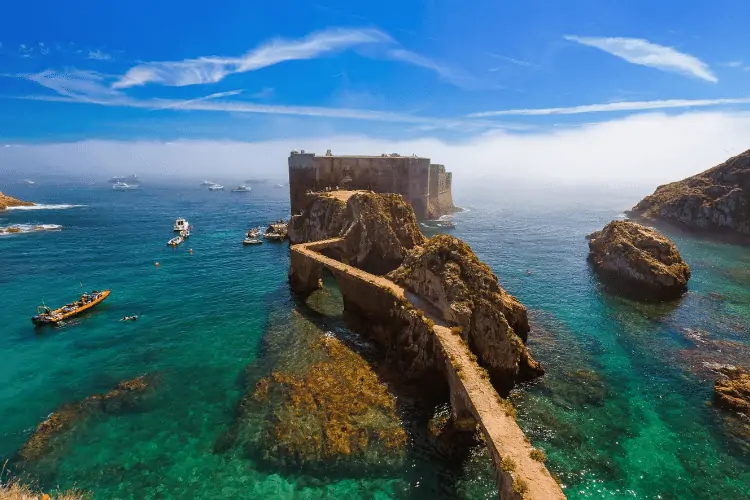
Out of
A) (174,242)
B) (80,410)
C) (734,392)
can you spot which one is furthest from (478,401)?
(174,242)

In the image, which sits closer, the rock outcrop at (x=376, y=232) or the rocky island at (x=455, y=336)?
the rocky island at (x=455, y=336)

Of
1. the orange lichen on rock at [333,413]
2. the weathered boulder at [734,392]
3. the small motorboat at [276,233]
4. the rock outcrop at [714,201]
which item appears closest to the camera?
the orange lichen on rock at [333,413]

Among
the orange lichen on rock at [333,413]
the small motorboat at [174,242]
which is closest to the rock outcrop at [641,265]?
the orange lichen on rock at [333,413]

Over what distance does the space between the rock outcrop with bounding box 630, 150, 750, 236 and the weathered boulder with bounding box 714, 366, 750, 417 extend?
7667 cm

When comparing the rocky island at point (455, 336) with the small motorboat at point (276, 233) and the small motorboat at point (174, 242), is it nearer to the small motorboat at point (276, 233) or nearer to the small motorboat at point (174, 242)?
the small motorboat at point (276, 233)

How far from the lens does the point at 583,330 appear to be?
3650cm

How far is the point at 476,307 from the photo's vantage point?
1051 inches

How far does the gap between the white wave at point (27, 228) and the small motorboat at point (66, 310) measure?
58.8 meters

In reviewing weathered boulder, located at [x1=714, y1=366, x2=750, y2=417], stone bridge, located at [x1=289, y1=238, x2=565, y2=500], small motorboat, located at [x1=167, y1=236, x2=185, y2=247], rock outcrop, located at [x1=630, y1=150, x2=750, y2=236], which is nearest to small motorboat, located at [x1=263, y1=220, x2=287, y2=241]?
small motorboat, located at [x1=167, y1=236, x2=185, y2=247]

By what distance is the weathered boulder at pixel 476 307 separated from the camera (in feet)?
85.1

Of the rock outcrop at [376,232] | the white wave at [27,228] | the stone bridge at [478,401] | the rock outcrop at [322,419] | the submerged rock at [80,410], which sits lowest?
the submerged rock at [80,410]

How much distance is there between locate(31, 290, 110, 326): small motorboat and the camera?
36875 mm

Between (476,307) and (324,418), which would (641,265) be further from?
(324,418)

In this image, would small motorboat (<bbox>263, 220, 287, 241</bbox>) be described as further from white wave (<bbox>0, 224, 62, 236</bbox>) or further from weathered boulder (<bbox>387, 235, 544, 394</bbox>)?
white wave (<bbox>0, 224, 62, 236</bbox>)
